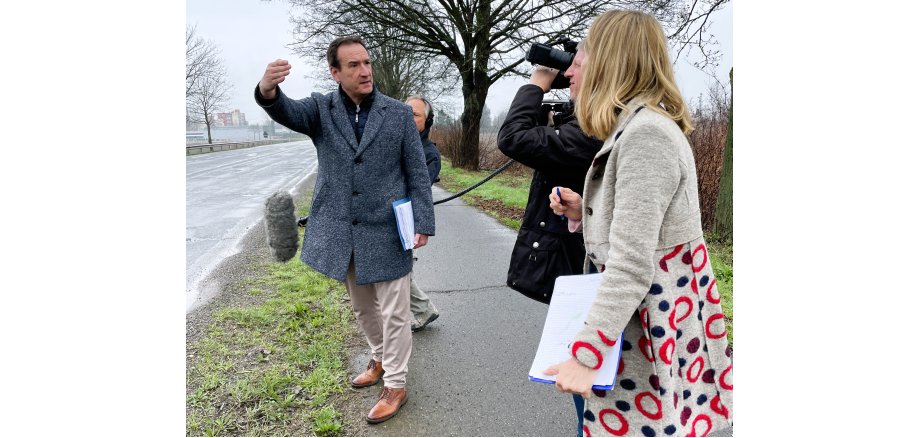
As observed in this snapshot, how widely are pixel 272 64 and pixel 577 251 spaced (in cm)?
156

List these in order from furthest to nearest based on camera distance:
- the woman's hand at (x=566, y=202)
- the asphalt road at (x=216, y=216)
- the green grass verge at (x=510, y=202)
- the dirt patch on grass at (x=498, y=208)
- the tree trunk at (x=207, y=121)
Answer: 1. the tree trunk at (x=207, y=121)
2. the dirt patch on grass at (x=498, y=208)
3. the asphalt road at (x=216, y=216)
4. the green grass verge at (x=510, y=202)
5. the woman's hand at (x=566, y=202)

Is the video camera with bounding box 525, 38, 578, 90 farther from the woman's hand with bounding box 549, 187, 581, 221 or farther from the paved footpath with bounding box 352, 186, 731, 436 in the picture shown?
the paved footpath with bounding box 352, 186, 731, 436

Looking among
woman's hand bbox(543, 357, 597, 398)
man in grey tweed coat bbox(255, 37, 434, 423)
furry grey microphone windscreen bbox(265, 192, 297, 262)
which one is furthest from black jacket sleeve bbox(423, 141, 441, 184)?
woman's hand bbox(543, 357, 597, 398)

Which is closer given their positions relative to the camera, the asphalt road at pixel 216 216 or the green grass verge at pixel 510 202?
the green grass verge at pixel 510 202

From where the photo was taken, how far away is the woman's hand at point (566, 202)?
1.76m

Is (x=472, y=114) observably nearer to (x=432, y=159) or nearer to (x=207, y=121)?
(x=432, y=159)

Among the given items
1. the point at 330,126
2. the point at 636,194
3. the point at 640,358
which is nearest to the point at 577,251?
the point at 640,358

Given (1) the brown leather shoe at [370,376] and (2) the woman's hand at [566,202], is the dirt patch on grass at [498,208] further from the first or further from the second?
(2) the woman's hand at [566,202]

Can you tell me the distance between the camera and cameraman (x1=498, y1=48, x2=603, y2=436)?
6.21ft

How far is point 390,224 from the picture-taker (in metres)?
2.66

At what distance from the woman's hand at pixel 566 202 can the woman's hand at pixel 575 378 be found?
619mm

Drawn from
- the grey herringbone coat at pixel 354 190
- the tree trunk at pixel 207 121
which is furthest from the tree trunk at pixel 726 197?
the tree trunk at pixel 207 121

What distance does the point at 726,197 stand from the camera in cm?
627

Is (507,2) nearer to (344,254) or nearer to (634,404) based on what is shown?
(344,254)
